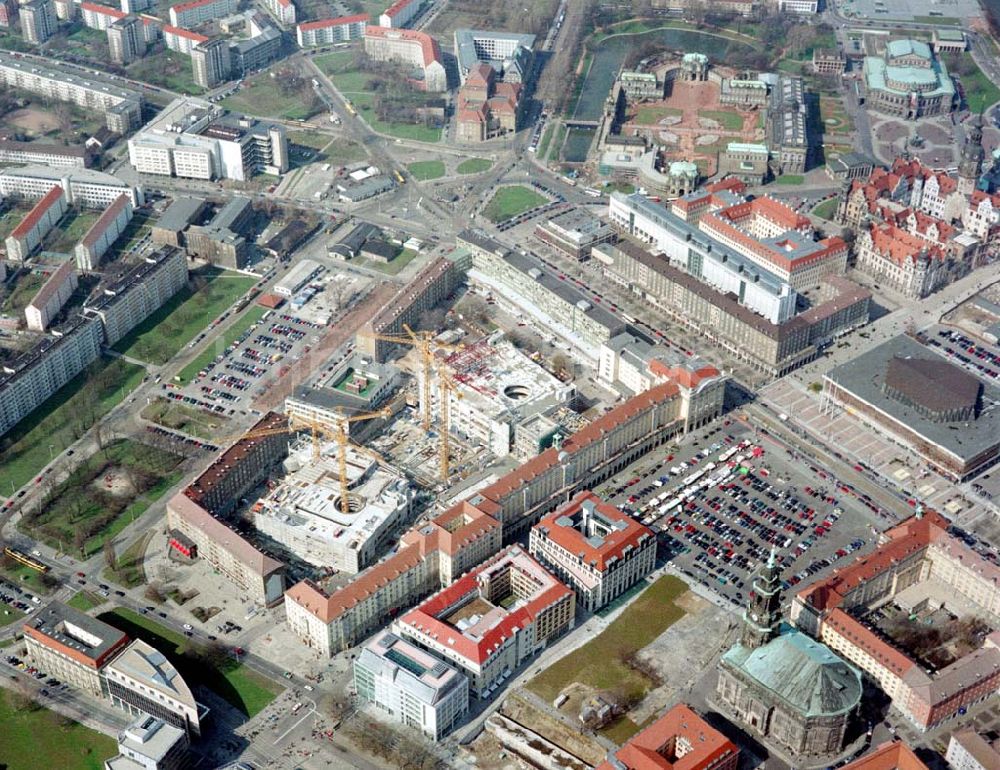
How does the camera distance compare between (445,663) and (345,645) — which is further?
(345,645)

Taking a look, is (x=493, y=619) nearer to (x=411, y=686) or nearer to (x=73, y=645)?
(x=411, y=686)

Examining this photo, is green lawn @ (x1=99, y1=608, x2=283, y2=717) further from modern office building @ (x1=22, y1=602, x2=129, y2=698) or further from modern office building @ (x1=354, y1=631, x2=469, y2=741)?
modern office building @ (x1=354, y1=631, x2=469, y2=741)

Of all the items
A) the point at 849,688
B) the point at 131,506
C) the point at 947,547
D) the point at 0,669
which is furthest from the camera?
the point at 131,506

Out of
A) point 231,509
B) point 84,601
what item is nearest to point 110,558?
point 84,601

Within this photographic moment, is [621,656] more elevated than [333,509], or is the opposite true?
[333,509]

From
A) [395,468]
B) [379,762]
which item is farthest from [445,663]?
[395,468]

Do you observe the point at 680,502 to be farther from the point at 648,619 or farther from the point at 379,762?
the point at 379,762
